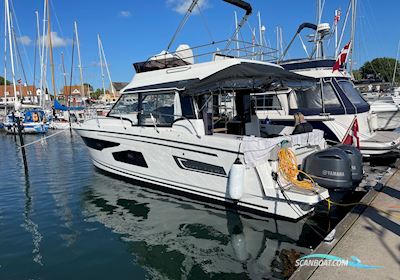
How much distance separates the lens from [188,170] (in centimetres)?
714

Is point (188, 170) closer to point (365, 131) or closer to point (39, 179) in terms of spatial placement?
point (39, 179)

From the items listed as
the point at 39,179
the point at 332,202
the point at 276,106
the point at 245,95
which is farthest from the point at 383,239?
the point at 39,179

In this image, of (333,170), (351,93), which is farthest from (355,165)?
(351,93)

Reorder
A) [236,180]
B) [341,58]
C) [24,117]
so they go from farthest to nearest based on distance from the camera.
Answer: [24,117] → [341,58] → [236,180]

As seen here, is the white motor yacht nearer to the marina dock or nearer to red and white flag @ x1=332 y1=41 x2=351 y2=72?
the marina dock

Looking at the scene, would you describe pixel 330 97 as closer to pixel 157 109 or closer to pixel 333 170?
pixel 333 170

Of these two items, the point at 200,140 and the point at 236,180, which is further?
the point at 200,140

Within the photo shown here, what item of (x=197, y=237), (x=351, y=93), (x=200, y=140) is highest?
(x=351, y=93)

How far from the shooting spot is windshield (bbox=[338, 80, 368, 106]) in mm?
10656

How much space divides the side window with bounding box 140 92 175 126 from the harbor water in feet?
5.69

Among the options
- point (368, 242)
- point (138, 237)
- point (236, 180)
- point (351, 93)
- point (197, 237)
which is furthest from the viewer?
point (351, 93)

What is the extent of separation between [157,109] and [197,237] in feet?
11.3

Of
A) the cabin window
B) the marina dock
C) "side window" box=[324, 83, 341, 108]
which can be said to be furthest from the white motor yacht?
"side window" box=[324, 83, 341, 108]

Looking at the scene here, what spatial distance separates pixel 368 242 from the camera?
13.8ft
